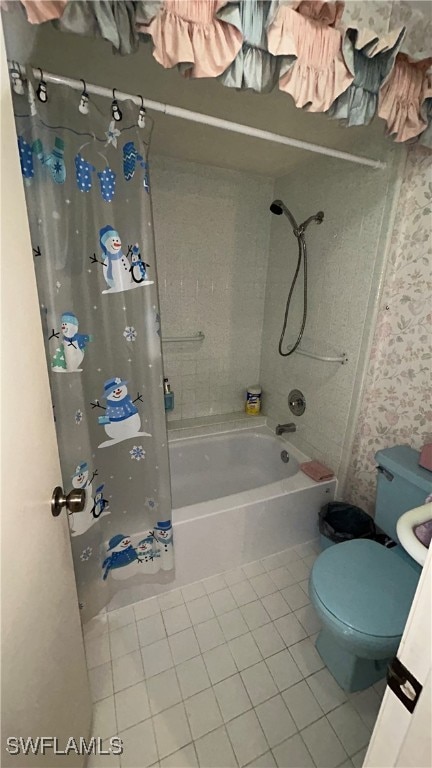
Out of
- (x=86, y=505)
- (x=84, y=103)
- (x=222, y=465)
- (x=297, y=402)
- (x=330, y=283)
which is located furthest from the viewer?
(x=222, y=465)

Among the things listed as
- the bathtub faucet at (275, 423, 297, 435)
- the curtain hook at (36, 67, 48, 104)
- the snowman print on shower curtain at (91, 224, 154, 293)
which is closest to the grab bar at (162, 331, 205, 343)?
the bathtub faucet at (275, 423, 297, 435)

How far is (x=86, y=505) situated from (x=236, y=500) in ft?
2.25

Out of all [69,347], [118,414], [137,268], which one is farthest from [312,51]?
[118,414]

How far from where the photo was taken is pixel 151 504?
Result: 1.37 m

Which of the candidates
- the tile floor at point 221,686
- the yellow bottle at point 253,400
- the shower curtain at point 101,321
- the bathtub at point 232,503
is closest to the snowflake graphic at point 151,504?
the shower curtain at point 101,321

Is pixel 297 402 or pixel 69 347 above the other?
pixel 69 347

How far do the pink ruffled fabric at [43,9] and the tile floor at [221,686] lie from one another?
1963 mm

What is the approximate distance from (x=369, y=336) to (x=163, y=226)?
4.33ft

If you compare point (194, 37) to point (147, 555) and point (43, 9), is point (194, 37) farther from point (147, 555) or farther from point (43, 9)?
point (147, 555)

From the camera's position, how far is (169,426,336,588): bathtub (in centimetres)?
147

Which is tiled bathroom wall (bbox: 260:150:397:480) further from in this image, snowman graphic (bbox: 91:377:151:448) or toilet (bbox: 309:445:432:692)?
snowman graphic (bbox: 91:377:151:448)

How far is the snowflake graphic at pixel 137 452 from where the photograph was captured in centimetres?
130

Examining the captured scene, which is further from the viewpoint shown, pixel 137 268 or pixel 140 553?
pixel 140 553

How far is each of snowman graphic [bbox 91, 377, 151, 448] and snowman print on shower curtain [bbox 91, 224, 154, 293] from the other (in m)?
0.35
